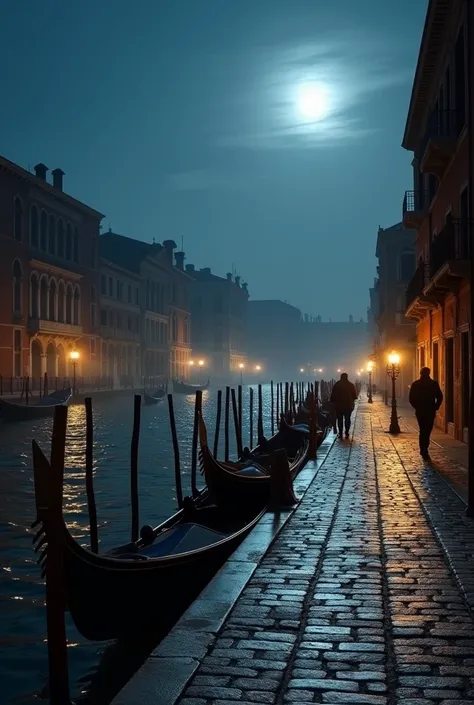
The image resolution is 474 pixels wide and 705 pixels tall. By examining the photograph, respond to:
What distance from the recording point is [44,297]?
1801 inches

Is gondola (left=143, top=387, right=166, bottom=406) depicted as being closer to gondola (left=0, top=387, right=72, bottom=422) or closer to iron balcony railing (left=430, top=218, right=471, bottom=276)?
gondola (left=0, top=387, right=72, bottom=422)

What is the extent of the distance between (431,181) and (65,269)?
30.6m

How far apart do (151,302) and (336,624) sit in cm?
6612

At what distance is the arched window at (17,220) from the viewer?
137 feet

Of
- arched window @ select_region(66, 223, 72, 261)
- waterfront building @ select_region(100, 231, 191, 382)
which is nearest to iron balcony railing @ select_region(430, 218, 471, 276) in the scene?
arched window @ select_region(66, 223, 72, 261)

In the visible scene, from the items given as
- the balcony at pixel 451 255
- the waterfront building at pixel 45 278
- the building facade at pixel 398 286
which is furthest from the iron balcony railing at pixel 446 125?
the waterfront building at pixel 45 278

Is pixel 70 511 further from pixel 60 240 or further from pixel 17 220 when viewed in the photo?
pixel 60 240

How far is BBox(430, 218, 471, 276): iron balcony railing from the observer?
15242 mm

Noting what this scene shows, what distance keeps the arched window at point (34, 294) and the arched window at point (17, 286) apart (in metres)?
1.56

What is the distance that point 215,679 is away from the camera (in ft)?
12.8

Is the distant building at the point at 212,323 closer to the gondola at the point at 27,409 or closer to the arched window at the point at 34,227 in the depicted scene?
the arched window at the point at 34,227

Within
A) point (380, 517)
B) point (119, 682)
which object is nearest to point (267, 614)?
point (119, 682)

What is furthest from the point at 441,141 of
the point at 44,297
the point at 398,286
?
the point at 44,297

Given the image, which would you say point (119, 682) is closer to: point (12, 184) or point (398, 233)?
point (12, 184)
